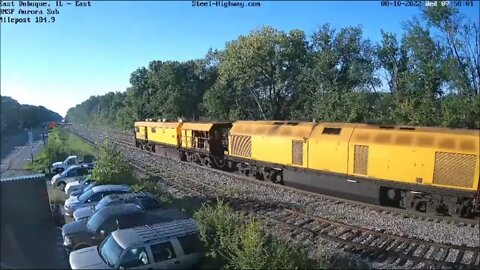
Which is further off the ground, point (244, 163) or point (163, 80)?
point (163, 80)

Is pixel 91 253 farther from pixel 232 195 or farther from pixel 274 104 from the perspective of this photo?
pixel 274 104

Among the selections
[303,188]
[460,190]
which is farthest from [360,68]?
[460,190]

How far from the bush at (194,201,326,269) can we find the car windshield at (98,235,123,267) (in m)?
2.09

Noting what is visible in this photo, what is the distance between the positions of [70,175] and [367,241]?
19.5 m

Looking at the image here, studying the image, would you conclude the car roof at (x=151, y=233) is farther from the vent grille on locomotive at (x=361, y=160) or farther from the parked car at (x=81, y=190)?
the parked car at (x=81, y=190)

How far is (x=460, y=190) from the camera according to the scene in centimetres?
1389

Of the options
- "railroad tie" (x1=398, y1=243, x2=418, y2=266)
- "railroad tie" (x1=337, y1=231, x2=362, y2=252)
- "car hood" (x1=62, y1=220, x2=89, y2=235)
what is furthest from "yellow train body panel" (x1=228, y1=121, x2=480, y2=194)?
"car hood" (x1=62, y1=220, x2=89, y2=235)

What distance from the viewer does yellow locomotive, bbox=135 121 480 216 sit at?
14.0 meters

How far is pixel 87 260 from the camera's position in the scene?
962 cm

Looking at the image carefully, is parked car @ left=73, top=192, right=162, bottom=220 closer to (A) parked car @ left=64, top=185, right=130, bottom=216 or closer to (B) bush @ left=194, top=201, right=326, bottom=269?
(A) parked car @ left=64, top=185, right=130, bottom=216

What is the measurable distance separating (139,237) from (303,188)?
11.5 metres

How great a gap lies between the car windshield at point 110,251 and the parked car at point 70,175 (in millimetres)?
14634

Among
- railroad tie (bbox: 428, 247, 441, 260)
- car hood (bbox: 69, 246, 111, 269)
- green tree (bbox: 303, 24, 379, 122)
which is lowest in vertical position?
railroad tie (bbox: 428, 247, 441, 260)

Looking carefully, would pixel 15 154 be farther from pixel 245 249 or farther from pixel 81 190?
pixel 245 249
